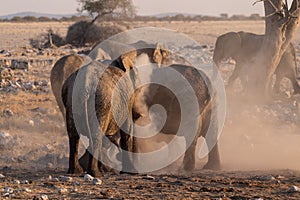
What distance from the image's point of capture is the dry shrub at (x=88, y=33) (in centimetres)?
2558

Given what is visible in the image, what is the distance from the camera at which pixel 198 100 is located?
7.98 meters

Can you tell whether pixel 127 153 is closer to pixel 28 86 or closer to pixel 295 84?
pixel 28 86

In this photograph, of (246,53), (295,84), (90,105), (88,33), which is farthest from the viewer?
(88,33)

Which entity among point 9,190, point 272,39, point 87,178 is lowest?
point 87,178

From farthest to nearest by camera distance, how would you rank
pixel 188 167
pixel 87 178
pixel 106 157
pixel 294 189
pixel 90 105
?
pixel 188 167
pixel 106 157
pixel 90 105
pixel 87 178
pixel 294 189

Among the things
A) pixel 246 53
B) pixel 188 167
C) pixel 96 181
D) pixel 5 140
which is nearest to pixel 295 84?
pixel 246 53

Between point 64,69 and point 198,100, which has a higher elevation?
point 64,69

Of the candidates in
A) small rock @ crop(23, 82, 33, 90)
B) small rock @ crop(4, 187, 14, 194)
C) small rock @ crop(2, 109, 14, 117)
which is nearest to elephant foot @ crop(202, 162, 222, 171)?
small rock @ crop(4, 187, 14, 194)

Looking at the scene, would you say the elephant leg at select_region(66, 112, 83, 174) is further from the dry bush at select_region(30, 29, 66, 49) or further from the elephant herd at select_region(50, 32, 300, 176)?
the dry bush at select_region(30, 29, 66, 49)

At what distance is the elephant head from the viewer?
15.8 meters

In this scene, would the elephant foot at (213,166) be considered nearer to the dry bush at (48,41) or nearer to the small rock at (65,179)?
the small rock at (65,179)

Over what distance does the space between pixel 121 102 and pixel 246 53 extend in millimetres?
9173

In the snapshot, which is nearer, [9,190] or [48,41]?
[9,190]

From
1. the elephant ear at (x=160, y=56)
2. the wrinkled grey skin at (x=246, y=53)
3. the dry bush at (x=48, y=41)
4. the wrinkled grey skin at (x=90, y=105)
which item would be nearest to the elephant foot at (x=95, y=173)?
the wrinkled grey skin at (x=90, y=105)
